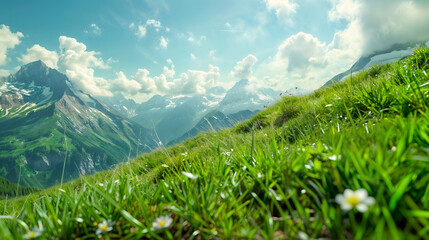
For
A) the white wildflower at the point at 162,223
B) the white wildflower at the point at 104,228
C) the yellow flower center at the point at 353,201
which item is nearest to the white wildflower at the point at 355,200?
the yellow flower center at the point at 353,201

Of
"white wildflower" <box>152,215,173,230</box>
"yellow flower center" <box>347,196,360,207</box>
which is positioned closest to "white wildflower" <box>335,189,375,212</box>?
"yellow flower center" <box>347,196,360,207</box>

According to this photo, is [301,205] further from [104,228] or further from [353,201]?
[104,228]

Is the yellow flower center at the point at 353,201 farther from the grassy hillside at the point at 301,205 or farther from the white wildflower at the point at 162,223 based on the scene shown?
the white wildflower at the point at 162,223

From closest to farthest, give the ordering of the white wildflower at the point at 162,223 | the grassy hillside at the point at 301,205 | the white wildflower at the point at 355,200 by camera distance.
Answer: the white wildflower at the point at 355,200 < the grassy hillside at the point at 301,205 < the white wildflower at the point at 162,223

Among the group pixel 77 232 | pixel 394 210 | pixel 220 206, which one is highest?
pixel 77 232

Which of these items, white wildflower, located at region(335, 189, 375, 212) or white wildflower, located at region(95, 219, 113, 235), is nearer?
white wildflower, located at region(335, 189, 375, 212)

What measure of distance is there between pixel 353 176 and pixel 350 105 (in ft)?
12.1

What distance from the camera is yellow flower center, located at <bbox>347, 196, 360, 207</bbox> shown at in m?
1.24

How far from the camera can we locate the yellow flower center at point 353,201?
1241 mm

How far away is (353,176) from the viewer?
171 cm

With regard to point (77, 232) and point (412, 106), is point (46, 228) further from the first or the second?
point (412, 106)

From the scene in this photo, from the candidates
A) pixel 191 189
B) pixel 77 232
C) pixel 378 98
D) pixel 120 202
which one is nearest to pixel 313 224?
pixel 191 189

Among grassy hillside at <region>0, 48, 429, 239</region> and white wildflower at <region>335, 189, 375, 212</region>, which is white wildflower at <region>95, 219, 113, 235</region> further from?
white wildflower at <region>335, 189, 375, 212</region>

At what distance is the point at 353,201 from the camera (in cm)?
125
